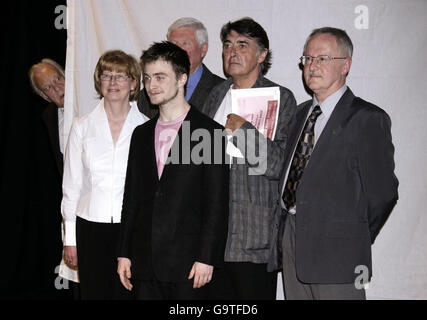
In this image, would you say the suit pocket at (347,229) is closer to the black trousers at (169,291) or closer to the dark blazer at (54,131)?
the black trousers at (169,291)

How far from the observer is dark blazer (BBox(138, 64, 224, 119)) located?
9.14 ft

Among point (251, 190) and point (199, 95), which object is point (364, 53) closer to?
point (199, 95)

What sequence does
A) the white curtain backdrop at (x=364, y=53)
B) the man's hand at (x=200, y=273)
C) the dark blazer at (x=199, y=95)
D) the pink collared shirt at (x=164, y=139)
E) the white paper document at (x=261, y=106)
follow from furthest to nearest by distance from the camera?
the white curtain backdrop at (x=364, y=53) < the dark blazer at (x=199, y=95) < the white paper document at (x=261, y=106) < the pink collared shirt at (x=164, y=139) < the man's hand at (x=200, y=273)

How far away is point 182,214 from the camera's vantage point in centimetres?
211

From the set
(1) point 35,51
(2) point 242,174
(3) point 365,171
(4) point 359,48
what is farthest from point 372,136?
(1) point 35,51

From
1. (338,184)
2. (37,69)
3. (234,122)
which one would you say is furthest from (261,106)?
(37,69)

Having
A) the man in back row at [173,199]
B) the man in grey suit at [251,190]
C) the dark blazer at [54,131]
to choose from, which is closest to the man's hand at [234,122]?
the man in grey suit at [251,190]

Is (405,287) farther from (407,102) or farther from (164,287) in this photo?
(164,287)

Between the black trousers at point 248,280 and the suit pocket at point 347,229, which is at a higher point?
the suit pocket at point 347,229

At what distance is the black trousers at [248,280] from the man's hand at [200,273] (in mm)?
358

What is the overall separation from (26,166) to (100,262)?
1.94m

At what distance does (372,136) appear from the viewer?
2109 mm

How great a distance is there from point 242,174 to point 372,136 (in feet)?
2.27

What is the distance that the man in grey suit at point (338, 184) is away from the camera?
2.12m
